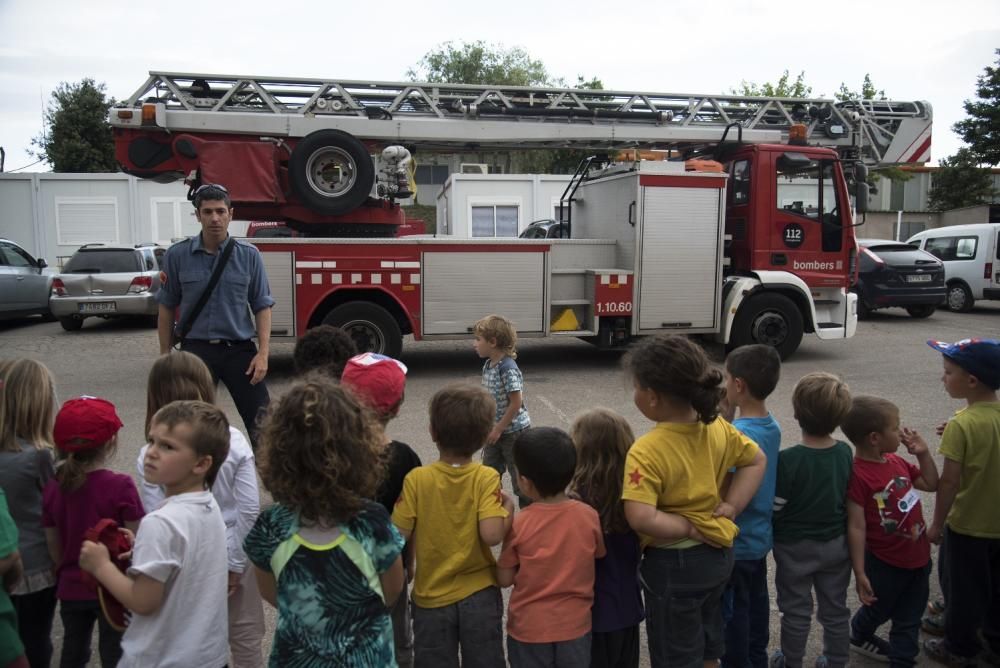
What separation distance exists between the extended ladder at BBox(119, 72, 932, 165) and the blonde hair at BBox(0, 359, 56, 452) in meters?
6.47

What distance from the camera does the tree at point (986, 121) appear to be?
32125mm

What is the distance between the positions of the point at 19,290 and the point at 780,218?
497 inches

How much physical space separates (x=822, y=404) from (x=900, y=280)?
13624 mm

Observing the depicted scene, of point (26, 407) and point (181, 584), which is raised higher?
point (26, 407)

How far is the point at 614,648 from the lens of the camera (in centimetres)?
242

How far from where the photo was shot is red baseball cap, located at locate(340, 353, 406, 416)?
252 cm

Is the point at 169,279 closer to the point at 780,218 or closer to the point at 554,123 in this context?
the point at 554,123

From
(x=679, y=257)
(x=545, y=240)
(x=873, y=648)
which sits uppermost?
(x=545, y=240)

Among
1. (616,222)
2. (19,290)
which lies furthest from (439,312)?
(19,290)

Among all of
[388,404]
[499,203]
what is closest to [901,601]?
[388,404]

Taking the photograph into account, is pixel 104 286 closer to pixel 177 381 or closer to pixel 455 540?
pixel 177 381

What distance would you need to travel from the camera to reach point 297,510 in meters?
1.93

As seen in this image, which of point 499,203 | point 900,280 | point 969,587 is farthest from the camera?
point 499,203

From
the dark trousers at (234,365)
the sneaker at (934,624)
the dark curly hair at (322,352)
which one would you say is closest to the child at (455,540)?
the dark curly hair at (322,352)
